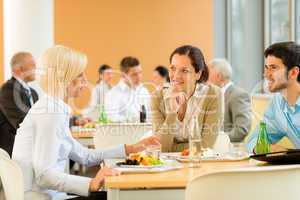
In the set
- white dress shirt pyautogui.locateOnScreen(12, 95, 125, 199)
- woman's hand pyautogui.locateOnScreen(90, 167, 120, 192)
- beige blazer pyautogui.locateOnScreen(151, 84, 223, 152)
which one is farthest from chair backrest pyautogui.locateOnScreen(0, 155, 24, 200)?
beige blazer pyautogui.locateOnScreen(151, 84, 223, 152)

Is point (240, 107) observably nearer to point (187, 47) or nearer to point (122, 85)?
point (187, 47)

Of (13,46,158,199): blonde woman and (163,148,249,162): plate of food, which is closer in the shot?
(13,46,158,199): blonde woman

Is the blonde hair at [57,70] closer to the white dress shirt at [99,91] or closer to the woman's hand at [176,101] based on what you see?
the woman's hand at [176,101]

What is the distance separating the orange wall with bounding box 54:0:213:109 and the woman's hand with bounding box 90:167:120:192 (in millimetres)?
8356

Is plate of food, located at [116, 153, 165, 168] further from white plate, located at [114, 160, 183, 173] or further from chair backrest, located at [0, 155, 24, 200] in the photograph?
chair backrest, located at [0, 155, 24, 200]

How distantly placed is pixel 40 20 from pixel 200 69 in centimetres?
412

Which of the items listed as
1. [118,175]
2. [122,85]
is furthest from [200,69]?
[122,85]

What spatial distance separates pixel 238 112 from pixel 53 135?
2.78 metres

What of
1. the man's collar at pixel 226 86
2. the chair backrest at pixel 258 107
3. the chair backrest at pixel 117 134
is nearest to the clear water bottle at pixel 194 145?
the chair backrest at pixel 117 134

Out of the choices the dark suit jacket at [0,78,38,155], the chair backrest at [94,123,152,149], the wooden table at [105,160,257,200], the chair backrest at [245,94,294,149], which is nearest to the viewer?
the wooden table at [105,160,257,200]

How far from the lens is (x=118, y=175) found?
8.39ft

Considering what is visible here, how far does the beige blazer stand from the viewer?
3.69 m

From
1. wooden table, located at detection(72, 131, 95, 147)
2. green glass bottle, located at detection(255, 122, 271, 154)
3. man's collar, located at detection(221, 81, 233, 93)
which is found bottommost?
wooden table, located at detection(72, 131, 95, 147)

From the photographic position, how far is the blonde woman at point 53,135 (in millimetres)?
2830
